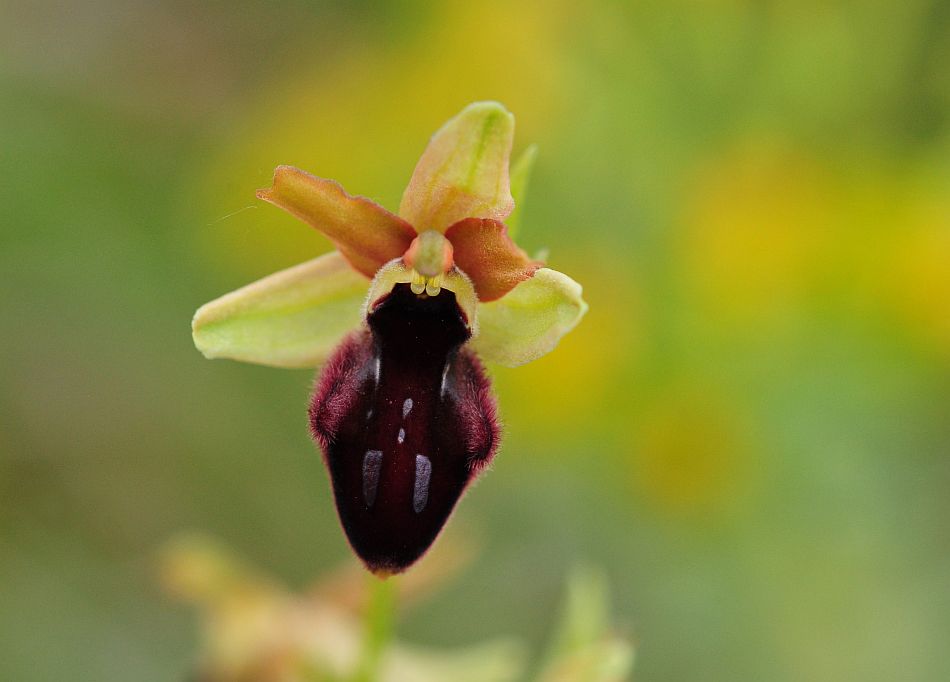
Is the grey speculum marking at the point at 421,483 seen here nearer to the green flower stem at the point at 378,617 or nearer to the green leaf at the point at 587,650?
the green flower stem at the point at 378,617

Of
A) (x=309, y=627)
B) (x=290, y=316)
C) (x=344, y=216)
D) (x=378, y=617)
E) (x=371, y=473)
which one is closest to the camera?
(x=371, y=473)

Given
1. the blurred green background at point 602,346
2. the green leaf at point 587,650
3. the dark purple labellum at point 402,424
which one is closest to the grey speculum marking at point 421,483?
the dark purple labellum at point 402,424

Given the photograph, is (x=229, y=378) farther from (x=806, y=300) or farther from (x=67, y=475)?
(x=806, y=300)

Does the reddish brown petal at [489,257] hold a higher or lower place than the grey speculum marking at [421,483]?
higher

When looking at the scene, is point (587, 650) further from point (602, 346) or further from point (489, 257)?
point (602, 346)

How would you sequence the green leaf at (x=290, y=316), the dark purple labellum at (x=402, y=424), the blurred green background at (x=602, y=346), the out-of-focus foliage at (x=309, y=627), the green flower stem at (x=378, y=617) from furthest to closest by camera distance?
the blurred green background at (x=602, y=346)
the out-of-focus foliage at (x=309, y=627)
the green flower stem at (x=378, y=617)
the green leaf at (x=290, y=316)
the dark purple labellum at (x=402, y=424)

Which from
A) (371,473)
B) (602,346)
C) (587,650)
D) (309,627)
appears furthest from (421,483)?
(602,346)
